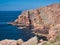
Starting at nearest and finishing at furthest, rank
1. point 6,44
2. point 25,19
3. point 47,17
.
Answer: point 6,44 → point 47,17 → point 25,19

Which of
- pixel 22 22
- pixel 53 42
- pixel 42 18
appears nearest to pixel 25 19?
pixel 22 22

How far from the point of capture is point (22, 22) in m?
170

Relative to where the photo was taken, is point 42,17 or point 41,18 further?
point 42,17

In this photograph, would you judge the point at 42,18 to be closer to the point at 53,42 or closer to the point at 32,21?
the point at 32,21

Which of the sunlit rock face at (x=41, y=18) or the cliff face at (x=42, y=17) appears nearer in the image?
the sunlit rock face at (x=41, y=18)

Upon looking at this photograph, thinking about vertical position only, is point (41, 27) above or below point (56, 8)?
below

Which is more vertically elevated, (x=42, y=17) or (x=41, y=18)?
(x=42, y=17)

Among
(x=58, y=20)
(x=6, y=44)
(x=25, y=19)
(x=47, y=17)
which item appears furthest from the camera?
(x=25, y=19)

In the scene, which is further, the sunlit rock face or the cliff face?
the cliff face

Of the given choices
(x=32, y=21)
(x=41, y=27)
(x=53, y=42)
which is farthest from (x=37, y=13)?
(x=53, y=42)

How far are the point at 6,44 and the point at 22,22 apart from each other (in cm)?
14793

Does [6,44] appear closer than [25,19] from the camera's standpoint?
Yes

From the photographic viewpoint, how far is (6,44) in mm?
22484

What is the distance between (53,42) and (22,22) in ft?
484
